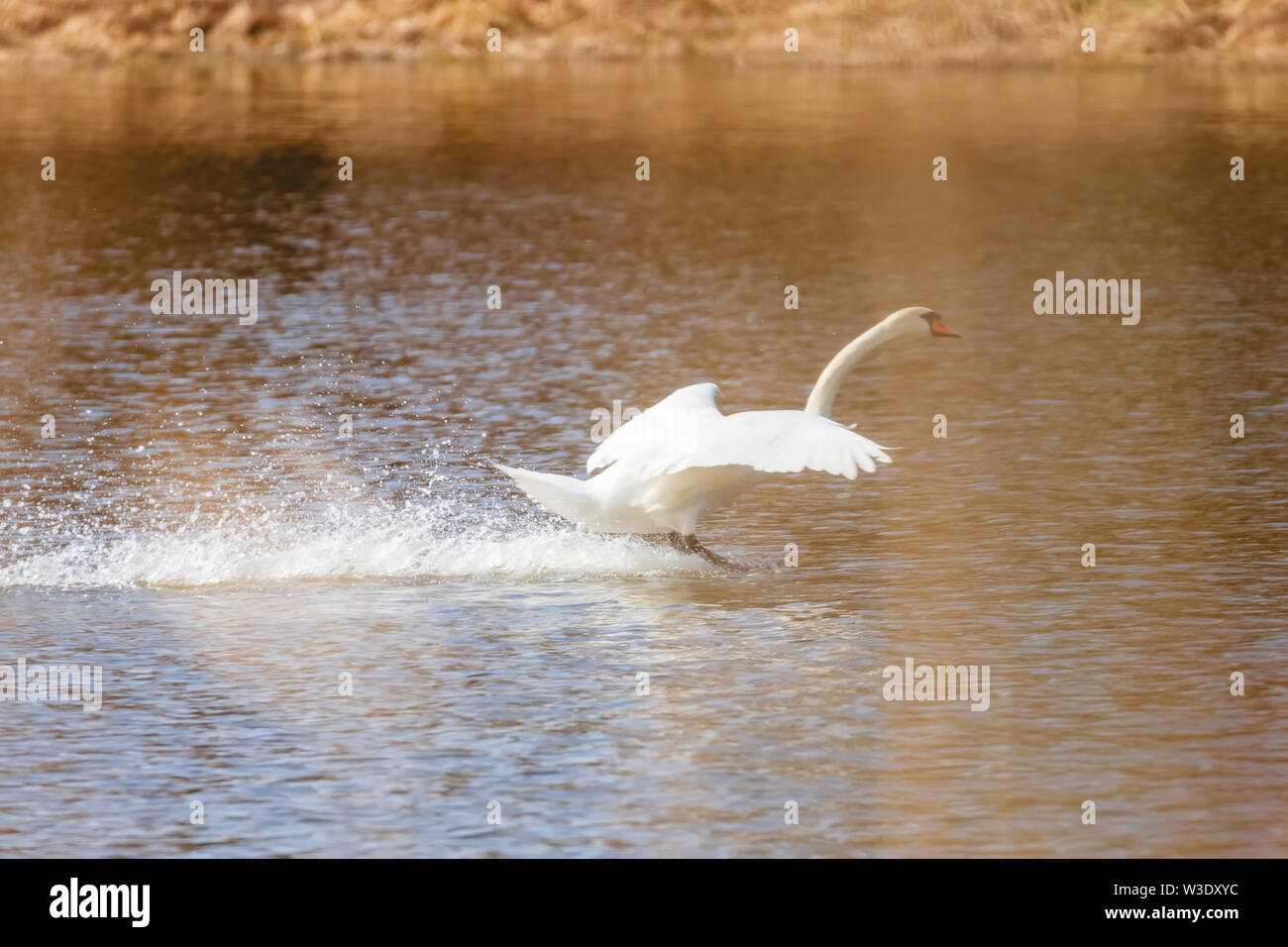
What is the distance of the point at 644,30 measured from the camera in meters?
63.3

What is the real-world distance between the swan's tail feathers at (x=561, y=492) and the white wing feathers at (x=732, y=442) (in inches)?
13.9

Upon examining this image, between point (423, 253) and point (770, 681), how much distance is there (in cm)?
1977

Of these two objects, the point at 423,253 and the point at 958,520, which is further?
the point at 423,253

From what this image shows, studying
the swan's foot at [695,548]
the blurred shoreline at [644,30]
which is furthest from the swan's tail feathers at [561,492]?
the blurred shoreline at [644,30]

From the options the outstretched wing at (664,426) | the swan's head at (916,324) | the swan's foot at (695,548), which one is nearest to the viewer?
the outstretched wing at (664,426)

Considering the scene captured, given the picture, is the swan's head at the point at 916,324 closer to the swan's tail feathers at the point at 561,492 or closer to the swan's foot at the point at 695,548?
the swan's foot at the point at 695,548

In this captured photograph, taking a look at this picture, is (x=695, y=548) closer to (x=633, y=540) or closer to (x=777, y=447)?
(x=633, y=540)

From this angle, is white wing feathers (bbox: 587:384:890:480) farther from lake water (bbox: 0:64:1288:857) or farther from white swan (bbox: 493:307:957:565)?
lake water (bbox: 0:64:1288:857)

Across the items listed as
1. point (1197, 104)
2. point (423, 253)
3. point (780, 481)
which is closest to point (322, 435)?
point (780, 481)

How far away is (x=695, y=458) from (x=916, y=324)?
2.30 meters

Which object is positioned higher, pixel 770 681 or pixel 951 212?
pixel 951 212

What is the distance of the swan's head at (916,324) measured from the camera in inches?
582
